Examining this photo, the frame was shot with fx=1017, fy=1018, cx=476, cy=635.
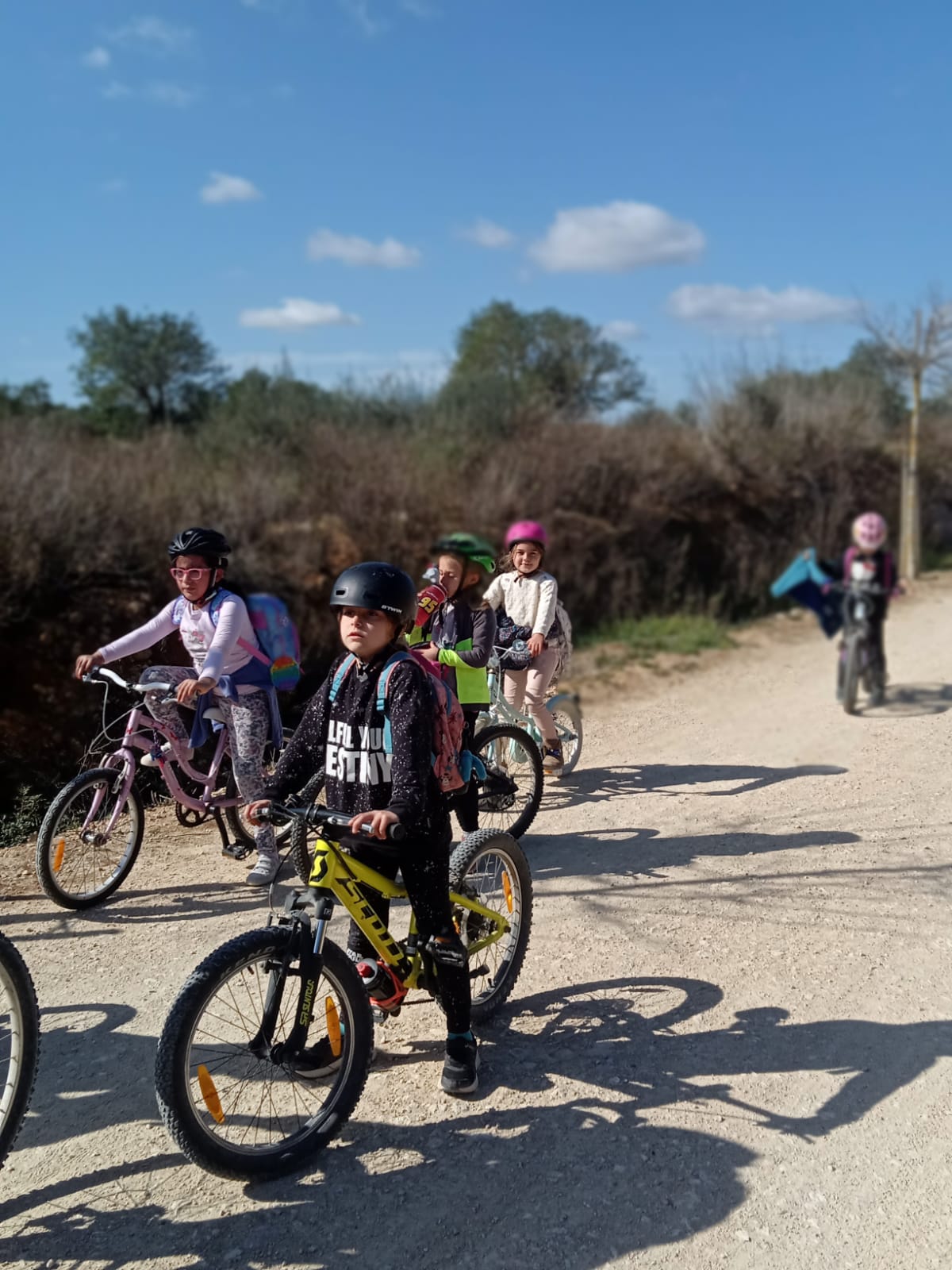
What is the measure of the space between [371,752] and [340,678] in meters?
0.28

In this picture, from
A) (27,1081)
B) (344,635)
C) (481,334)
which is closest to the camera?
(27,1081)

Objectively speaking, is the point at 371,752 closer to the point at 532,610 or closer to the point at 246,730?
the point at 246,730

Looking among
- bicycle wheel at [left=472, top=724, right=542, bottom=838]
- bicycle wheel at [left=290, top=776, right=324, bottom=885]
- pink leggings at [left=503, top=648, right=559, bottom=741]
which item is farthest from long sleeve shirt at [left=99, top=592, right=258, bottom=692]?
pink leggings at [left=503, top=648, right=559, bottom=741]

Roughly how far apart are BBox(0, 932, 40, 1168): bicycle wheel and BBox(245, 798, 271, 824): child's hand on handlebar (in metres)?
0.78

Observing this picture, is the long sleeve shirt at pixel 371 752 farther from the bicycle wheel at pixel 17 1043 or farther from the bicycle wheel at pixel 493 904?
the bicycle wheel at pixel 17 1043

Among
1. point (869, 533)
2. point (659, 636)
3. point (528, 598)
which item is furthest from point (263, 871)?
point (659, 636)

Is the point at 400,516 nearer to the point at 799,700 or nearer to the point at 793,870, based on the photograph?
the point at 799,700

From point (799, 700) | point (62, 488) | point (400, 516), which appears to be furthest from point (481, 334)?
point (799, 700)

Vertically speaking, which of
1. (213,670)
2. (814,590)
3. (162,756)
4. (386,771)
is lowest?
(162,756)

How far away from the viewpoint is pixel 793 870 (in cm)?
570

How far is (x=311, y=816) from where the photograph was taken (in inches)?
127

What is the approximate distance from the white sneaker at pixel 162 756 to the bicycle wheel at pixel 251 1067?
83.0 inches

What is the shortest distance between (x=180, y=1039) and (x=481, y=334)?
99.6 feet

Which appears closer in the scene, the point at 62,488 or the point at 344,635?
the point at 344,635
